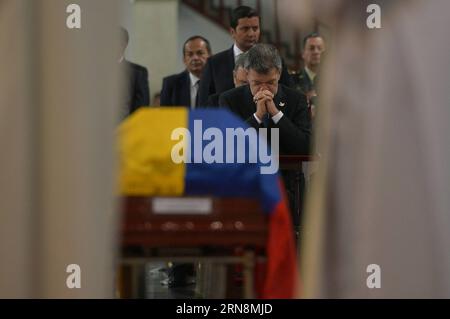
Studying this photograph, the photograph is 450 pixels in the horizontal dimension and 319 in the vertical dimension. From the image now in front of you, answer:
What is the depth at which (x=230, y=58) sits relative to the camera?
19.9ft

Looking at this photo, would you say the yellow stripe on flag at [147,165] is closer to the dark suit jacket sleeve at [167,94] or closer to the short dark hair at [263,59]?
the short dark hair at [263,59]

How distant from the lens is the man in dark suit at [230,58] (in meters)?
6.03

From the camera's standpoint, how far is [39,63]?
123 inches

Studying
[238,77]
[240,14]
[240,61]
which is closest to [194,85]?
[240,14]

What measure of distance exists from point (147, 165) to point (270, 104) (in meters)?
1.91

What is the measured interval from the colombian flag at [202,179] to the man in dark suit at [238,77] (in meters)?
2.05

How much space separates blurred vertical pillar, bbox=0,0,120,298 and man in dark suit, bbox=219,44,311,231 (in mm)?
2114

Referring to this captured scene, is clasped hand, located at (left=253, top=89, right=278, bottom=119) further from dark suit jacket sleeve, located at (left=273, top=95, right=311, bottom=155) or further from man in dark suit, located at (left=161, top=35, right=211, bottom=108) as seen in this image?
man in dark suit, located at (left=161, top=35, right=211, bottom=108)

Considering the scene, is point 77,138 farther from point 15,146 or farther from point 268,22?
point 268,22

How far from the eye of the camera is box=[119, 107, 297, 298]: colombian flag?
3381 millimetres

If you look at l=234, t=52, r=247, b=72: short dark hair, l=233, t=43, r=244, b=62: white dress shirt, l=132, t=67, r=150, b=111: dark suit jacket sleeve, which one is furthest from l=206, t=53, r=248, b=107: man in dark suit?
l=132, t=67, r=150, b=111: dark suit jacket sleeve
